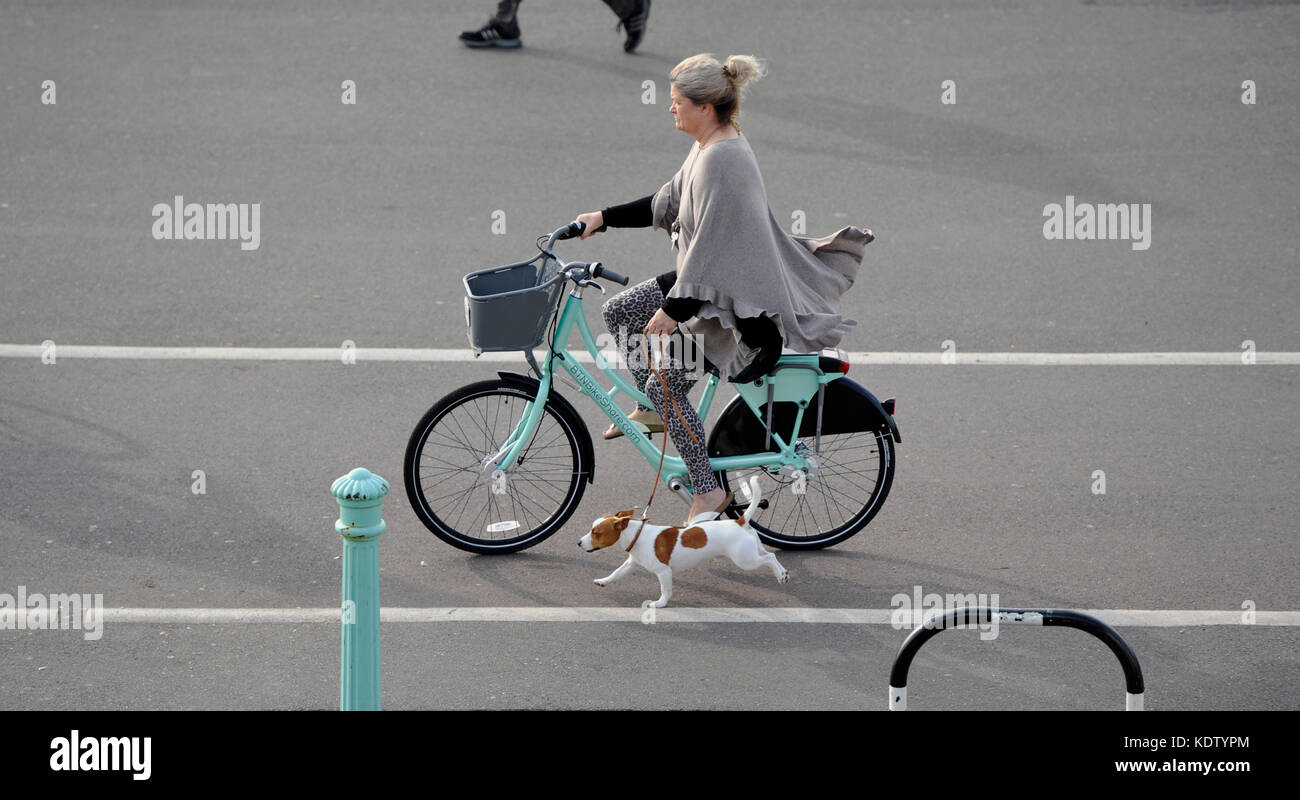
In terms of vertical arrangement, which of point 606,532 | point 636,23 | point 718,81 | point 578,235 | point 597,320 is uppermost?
point 636,23

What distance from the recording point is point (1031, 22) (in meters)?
13.6

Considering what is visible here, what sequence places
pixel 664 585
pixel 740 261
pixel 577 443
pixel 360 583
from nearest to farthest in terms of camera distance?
1. pixel 360 583
2. pixel 740 261
3. pixel 664 585
4. pixel 577 443

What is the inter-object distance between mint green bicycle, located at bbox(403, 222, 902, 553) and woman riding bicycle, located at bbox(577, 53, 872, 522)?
6.6 inches

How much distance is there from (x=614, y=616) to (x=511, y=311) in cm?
133

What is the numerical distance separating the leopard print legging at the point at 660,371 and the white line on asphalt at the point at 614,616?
628mm

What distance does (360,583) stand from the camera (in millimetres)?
4070

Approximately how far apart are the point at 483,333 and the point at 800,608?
5.73 ft

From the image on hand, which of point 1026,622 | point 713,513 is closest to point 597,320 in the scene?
point 713,513

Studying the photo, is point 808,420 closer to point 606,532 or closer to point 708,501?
point 708,501

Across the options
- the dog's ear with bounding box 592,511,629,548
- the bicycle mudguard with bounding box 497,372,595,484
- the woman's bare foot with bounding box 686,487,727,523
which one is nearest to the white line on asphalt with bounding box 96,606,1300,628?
the dog's ear with bounding box 592,511,629,548

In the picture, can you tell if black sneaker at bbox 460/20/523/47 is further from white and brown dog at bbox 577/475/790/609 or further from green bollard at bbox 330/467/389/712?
green bollard at bbox 330/467/389/712

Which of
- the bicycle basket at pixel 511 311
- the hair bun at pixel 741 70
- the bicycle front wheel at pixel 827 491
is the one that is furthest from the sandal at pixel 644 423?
the hair bun at pixel 741 70

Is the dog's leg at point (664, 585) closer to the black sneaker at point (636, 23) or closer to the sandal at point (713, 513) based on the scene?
the sandal at point (713, 513)

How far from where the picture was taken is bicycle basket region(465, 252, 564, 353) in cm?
557
